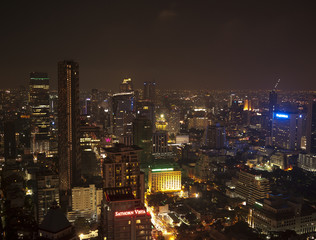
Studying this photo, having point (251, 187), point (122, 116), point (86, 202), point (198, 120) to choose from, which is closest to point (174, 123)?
point (198, 120)

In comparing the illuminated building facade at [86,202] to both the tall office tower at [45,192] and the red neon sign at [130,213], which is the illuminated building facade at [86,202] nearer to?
the tall office tower at [45,192]

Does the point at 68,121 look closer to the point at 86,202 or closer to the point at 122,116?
the point at 86,202

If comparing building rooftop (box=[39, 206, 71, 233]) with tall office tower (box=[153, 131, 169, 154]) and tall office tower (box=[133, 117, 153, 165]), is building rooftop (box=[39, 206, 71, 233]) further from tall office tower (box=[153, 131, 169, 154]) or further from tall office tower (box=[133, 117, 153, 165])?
tall office tower (box=[153, 131, 169, 154])

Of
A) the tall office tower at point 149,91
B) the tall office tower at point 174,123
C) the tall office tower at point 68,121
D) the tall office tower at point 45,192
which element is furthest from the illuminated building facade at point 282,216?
the tall office tower at point 149,91

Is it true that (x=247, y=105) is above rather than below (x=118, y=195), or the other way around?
above

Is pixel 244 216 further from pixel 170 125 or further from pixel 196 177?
pixel 170 125

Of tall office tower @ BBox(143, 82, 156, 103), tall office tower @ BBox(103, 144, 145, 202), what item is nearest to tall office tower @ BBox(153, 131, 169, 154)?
tall office tower @ BBox(103, 144, 145, 202)
